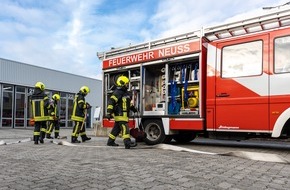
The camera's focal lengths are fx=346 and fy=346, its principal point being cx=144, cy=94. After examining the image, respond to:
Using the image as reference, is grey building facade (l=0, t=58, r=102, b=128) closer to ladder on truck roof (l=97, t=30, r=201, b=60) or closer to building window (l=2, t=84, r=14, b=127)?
building window (l=2, t=84, r=14, b=127)

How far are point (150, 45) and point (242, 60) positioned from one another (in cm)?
285

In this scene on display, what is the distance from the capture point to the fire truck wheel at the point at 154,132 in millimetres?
9344

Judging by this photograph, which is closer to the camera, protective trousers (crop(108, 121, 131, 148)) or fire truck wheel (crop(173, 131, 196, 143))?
protective trousers (crop(108, 121, 131, 148))

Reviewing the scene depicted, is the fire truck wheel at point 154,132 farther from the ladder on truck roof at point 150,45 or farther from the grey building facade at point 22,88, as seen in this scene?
the grey building facade at point 22,88

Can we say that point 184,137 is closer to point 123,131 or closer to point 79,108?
point 123,131

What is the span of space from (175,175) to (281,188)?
1.36 m

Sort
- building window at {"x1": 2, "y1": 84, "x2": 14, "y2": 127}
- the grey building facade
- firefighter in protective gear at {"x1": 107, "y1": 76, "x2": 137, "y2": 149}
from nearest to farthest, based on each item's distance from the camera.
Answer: firefighter in protective gear at {"x1": 107, "y1": 76, "x2": 137, "y2": 149}
building window at {"x1": 2, "y1": 84, "x2": 14, "y2": 127}
the grey building facade

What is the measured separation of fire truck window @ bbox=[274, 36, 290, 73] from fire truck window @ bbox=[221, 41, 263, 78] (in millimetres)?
344

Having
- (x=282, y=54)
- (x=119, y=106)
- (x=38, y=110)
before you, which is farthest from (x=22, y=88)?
(x=282, y=54)

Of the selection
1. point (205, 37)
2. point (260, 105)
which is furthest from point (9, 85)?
point (260, 105)

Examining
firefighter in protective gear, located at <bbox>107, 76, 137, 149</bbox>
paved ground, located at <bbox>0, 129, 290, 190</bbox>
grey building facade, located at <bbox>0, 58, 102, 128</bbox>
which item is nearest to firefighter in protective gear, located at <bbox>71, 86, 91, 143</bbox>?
firefighter in protective gear, located at <bbox>107, 76, 137, 149</bbox>

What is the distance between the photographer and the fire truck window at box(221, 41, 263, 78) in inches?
300

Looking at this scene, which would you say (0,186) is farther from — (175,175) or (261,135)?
(261,135)

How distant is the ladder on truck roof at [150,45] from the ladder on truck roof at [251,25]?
41 centimetres
